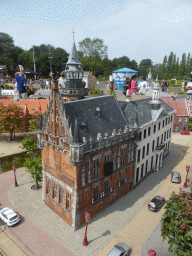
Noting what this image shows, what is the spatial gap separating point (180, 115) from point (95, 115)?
5615 centimetres

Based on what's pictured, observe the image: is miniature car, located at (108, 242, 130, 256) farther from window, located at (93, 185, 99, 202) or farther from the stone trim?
the stone trim

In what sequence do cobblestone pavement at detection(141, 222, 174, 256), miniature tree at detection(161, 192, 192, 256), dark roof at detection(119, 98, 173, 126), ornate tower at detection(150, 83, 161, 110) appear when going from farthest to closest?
ornate tower at detection(150, 83, 161, 110) < dark roof at detection(119, 98, 173, 126) < cobblestone pavement at detection(141, 222, 174, 256) < miniature tree at detection(161, 192, 192, 256)

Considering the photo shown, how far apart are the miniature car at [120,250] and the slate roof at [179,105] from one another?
6333cm

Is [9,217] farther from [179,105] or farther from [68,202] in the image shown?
[179,105]

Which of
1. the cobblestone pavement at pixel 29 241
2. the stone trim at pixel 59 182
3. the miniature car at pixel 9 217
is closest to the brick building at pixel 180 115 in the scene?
the stone trim at pixel 59 182

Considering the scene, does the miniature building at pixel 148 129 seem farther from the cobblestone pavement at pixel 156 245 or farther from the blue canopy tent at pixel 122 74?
the cobblestone pavement at pixel 156 245

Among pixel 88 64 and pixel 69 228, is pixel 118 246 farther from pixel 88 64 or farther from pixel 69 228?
pixel 88 64

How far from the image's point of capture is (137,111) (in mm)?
40812

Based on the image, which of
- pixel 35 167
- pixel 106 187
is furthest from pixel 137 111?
pixel 35 167

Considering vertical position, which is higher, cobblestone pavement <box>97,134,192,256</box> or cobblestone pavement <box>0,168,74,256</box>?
cobblestone pavement <box>97,134,192,256</box>

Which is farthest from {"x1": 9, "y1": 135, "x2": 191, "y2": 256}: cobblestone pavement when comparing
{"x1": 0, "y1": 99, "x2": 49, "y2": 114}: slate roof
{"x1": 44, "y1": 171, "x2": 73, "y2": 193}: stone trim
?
{"x1": 0, "y1": 99, "x2": 49, "y2": 114}: slate roof

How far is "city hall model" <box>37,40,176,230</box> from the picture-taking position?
2705 cm

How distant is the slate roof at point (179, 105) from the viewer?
77250mm

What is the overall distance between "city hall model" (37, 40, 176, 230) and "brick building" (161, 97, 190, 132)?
43412 mm
